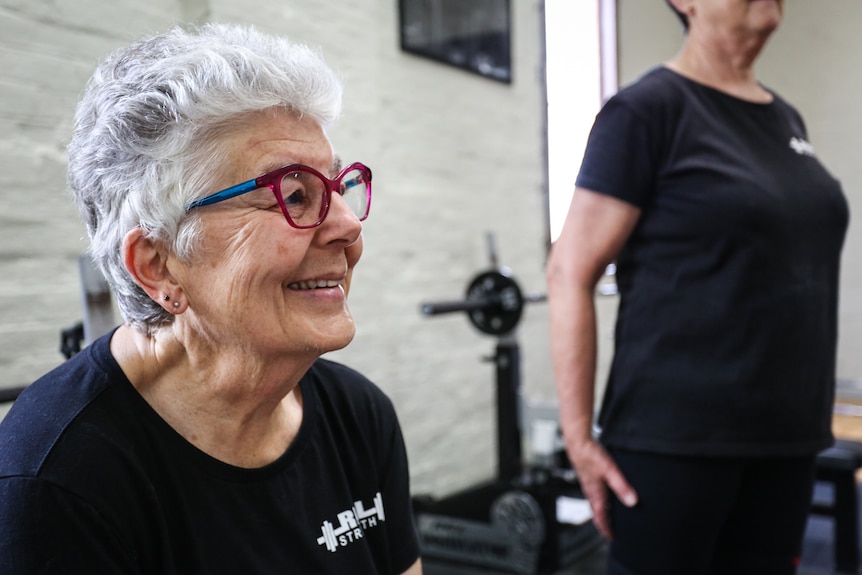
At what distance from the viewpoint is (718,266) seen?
3.59 ft

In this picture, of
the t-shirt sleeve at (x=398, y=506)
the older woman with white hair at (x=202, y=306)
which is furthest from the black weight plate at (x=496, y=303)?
the older woman with white hair at (x=202, y=306)

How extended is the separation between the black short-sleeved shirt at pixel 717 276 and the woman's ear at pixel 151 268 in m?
0.64

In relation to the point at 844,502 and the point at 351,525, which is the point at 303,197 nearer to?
the point at 351,525

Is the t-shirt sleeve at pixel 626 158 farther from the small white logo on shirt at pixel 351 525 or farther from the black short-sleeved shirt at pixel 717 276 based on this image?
the small white logo on shirt at pixel 351 525

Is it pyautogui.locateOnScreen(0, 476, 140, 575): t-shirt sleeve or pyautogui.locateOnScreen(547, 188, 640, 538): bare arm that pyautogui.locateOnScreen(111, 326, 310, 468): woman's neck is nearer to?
pyautogui.locateOnScreen(0, 476, 140, 575): t-shirt sleeve

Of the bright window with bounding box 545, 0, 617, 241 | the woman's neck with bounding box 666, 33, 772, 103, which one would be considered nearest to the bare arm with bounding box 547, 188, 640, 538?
the woman's neck with bounding box 666, 33, 772, 103

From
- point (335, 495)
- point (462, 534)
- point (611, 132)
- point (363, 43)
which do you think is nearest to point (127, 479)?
point (335, 495)

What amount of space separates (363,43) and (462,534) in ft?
5.68

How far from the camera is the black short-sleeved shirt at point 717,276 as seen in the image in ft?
3.54

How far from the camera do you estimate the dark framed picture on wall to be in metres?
3.06

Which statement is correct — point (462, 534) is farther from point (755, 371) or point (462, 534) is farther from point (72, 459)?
point (72, 459)

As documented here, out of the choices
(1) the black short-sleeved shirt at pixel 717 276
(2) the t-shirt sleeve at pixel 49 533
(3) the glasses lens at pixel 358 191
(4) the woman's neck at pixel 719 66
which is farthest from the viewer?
(4) the woman's neck at pixel 719 66

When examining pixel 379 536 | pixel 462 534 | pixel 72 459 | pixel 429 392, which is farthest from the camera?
pixel 429 392

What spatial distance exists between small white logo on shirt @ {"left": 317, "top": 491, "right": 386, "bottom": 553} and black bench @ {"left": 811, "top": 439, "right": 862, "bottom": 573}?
2.15 metres
